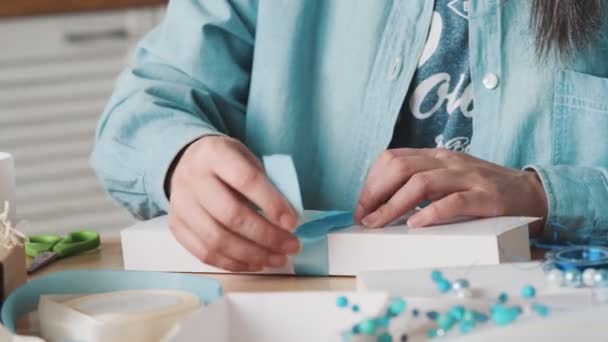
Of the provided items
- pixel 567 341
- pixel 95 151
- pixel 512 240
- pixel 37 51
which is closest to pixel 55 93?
pixel 37 51

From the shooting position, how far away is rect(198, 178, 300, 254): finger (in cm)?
82

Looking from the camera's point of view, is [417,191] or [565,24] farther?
[565,24]

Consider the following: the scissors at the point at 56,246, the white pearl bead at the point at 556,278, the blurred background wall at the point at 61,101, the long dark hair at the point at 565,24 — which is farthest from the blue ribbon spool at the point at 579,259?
the blurred background wall at the point at 61,101

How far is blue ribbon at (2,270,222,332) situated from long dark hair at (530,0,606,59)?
425mm

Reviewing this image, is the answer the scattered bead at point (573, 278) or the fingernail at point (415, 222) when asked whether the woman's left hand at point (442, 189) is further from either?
the scattered bead at point (573, 278)

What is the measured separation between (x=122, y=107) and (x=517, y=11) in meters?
0.39

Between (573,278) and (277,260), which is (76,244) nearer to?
(277,260)

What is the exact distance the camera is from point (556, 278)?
25.7 inches

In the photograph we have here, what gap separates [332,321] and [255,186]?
0.22m

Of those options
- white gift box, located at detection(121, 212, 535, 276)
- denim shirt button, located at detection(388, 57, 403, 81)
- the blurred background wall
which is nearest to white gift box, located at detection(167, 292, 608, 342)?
white gift box, located at detection(121, 212, 535, 276)

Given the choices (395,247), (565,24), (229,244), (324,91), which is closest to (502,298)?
(395,247)

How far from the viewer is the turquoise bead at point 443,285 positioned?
0.64 metres

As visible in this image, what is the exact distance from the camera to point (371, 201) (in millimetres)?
871

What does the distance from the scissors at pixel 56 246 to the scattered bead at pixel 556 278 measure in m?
0.47
